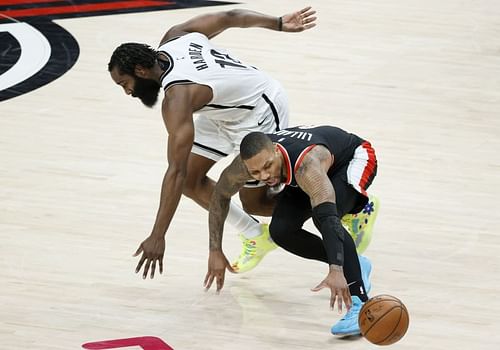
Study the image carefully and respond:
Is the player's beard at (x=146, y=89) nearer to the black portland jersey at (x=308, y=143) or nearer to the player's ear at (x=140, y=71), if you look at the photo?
the player's ear at (x=140, y=71)

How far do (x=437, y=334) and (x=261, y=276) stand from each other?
117 centimetres

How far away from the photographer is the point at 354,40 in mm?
10875

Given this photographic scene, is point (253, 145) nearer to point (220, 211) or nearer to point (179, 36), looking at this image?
point (220, 211)

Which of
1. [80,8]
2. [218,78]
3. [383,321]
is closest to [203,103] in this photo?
[218,78]

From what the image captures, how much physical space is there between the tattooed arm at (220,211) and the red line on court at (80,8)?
6.45 metres

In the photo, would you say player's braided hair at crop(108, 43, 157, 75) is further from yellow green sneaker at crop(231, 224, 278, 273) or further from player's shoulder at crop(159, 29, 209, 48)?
yellow green sneaker at crop(231, 224, 278, 273)

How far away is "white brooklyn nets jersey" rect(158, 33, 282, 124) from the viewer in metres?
5.73

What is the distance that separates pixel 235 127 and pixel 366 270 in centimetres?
108

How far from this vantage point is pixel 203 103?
18.7ft

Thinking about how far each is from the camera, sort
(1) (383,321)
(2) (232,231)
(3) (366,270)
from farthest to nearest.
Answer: (2) (232,231)
(3) (366,270)
(1) (383,321)

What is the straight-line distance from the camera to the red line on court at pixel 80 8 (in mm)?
11398

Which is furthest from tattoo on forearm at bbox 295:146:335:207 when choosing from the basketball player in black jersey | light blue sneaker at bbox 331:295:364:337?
light blue sneaker at bbox 331:295:364:337

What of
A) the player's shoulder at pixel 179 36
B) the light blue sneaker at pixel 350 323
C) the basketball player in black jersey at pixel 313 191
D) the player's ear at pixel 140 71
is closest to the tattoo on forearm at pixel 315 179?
the basketball player in black jersey at pixel 313 191

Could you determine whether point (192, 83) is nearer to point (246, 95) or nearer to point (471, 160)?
point (246, 95)
